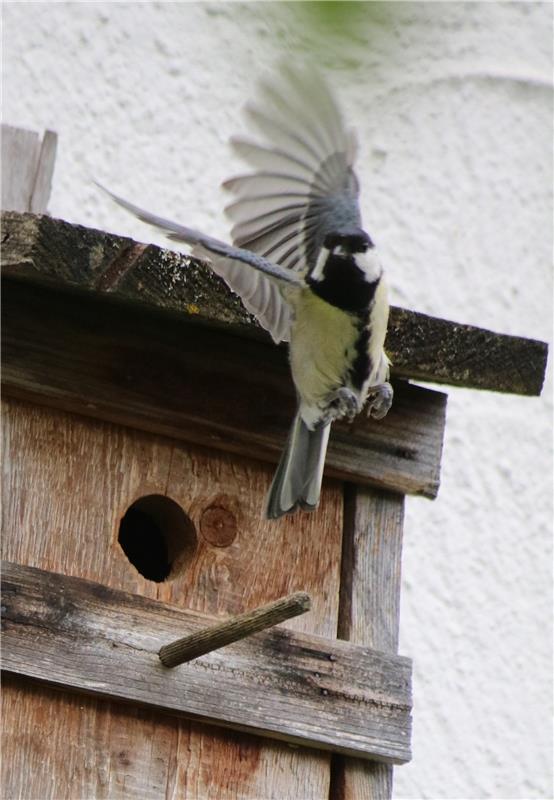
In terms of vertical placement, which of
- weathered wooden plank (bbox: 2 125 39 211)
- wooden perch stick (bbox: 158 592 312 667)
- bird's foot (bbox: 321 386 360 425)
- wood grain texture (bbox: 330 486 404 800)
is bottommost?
wooden perch stick (bbox: 158 592 312 667)

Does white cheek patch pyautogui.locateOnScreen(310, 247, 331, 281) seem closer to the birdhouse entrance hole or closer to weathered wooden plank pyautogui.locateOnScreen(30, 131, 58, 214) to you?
the birdhouse entrance hole

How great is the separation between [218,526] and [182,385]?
0.18 metres

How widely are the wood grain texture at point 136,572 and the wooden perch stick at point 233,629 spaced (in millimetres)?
106

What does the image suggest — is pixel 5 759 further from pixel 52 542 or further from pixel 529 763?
pixel 529 763

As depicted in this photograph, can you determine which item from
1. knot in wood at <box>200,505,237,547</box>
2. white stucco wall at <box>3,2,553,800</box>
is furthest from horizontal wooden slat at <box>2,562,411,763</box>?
white stucco wall at <box>3,2,553,800</box>

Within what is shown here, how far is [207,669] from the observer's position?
5.36 feet

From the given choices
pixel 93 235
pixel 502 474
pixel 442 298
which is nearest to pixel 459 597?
pixel 502 474

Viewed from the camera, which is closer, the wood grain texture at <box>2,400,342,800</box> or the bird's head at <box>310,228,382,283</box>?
the wood grain texture at <box>2,400,342,800</box>

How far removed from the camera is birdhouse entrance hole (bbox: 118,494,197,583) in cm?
176

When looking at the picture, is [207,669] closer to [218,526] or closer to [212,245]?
[218,526]

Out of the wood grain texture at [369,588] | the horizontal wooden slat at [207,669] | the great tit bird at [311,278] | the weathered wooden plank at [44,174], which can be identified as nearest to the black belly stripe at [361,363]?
the great tit bird at [311,278]

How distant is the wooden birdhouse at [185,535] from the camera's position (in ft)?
5.05

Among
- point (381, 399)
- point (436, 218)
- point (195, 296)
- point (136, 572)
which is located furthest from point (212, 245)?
point (436, 218)

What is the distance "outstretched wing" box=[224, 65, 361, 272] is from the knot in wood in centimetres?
33
